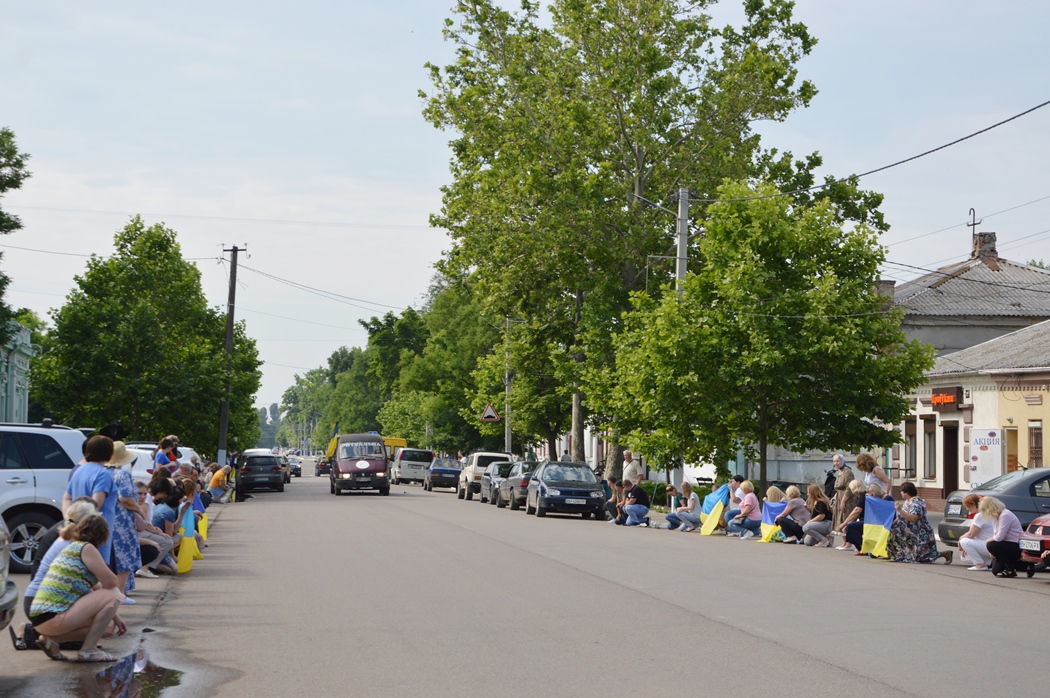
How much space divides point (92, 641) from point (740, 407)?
79.2 ft

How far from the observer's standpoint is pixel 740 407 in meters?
32.2

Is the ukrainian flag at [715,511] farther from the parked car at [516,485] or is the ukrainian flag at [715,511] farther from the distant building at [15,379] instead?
the distant building at [15,379]

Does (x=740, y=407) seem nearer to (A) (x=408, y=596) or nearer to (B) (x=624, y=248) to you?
(B) (x=624, y=248)

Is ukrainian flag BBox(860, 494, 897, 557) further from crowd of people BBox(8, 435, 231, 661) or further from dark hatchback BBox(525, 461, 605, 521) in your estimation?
dark hatchback BBox(525, 461, 605, 521)

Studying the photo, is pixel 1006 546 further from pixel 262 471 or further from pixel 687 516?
pixel 262 471

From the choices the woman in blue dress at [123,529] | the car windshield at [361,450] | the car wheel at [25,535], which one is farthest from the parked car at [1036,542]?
the car windshield at [361,450]

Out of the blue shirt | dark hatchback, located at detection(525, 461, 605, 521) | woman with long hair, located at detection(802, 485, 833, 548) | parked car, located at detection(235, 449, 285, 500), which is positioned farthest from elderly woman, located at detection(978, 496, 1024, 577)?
parked car, located at detection(235, 449, 285, 500)

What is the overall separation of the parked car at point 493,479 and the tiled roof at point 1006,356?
14.5 m

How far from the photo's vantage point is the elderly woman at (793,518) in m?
24.6

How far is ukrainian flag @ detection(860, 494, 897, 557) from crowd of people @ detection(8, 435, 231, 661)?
11.1 meters

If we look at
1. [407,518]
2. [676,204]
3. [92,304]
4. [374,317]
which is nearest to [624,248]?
[676,204]

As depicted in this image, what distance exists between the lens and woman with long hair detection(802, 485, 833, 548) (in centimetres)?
2394

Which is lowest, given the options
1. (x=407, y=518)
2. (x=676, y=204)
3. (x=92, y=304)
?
(x=407, y=518)

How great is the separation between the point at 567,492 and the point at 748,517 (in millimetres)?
8647
